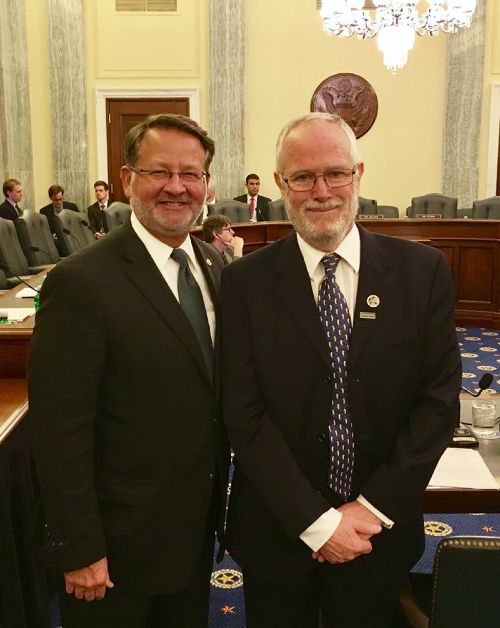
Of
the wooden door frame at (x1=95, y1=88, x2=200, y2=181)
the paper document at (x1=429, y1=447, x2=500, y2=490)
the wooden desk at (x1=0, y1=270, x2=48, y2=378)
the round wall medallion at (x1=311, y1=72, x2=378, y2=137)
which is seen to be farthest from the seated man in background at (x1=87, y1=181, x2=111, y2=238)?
the paper document at (x1=429, y1=447, x2=500, y2=490)

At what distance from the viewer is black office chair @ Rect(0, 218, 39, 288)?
6.86m

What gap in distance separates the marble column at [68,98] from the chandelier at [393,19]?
4.00 metres

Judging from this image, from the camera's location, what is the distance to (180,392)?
1575 mm

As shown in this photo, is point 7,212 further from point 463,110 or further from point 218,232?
point 463,110

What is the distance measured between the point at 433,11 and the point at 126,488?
27.0ft

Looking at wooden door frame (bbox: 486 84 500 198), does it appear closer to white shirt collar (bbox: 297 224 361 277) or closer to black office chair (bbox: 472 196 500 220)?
black office chair (bbox: 472 196 500 220)

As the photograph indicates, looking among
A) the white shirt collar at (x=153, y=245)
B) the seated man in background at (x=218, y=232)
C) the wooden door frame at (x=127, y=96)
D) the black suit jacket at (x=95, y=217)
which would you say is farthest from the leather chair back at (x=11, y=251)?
the white shirt collar at (x=153, y=245)

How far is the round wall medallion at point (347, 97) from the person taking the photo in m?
10.8

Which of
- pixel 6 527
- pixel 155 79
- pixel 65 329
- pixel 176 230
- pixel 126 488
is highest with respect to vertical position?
pixel 155 79

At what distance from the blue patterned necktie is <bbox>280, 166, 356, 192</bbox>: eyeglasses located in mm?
218

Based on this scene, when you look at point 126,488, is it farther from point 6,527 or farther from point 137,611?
point 6,527

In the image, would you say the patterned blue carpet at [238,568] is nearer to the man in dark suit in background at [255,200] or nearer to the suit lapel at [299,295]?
the suit lapel at [299,295]

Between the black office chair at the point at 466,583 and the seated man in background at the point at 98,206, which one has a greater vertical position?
the seated man in background at the point at 98,206

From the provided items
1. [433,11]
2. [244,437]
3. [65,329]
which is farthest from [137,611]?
[433,11]
